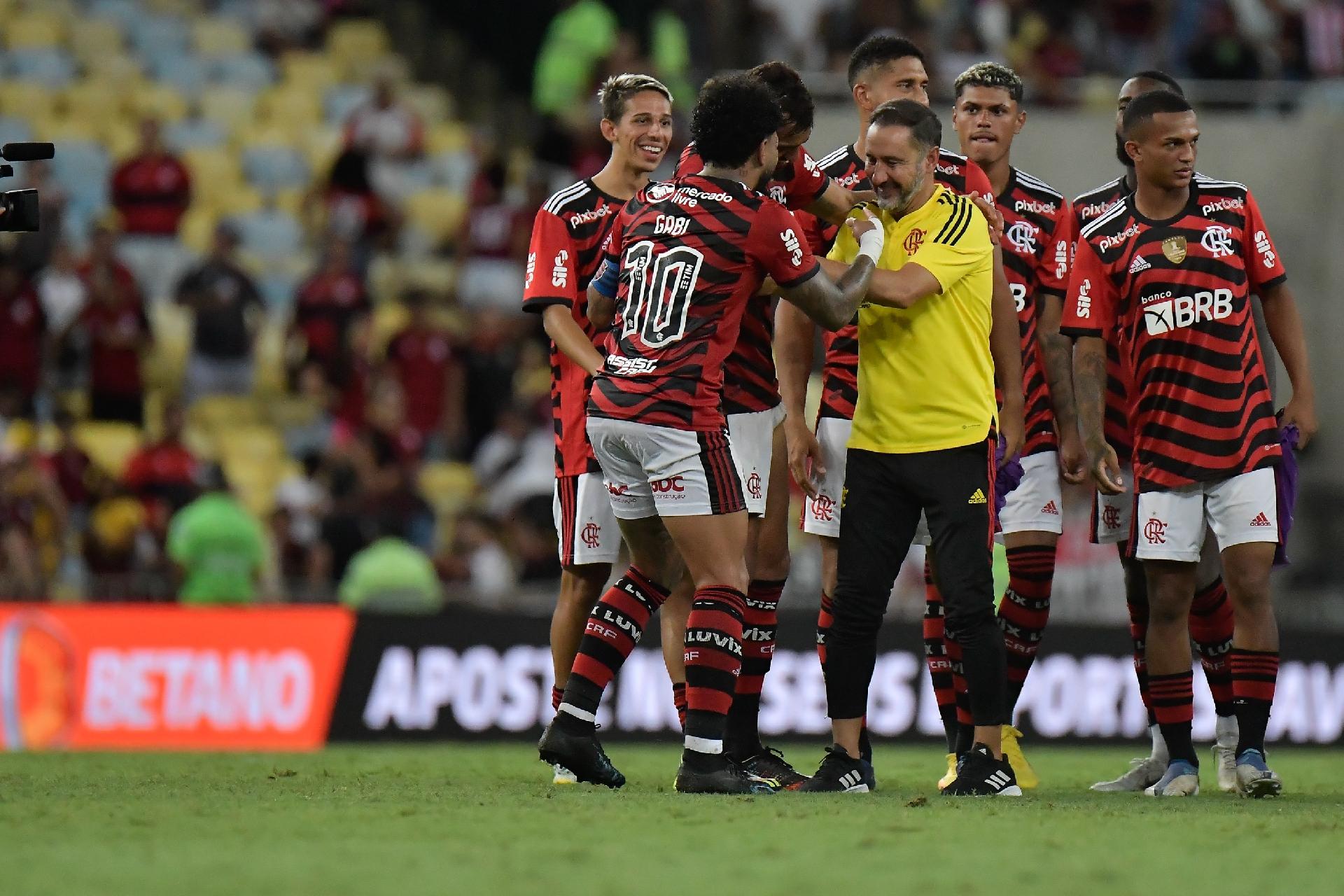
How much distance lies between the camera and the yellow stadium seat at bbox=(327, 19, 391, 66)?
20.0 m

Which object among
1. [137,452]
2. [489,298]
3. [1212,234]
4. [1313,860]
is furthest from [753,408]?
[489,298]

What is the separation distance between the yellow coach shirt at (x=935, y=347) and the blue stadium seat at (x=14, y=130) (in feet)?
40.2

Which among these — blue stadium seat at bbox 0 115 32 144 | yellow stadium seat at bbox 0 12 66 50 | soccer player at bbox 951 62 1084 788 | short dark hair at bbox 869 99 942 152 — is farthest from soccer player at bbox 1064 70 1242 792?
yellow stadium seat at bbox 0 12 66 50

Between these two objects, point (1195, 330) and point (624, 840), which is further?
point (1195, 330)

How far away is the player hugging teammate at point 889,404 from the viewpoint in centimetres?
716

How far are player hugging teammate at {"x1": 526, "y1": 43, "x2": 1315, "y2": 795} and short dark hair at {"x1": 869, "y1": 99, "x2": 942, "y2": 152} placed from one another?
17mm

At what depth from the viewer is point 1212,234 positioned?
25.8 feet

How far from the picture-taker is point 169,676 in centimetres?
1224

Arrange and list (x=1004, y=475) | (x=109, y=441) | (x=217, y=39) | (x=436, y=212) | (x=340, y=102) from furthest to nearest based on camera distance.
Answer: (x=217, y=39), (x=340, y=102), (x=436, y=212), (x=109, y=441), (x=1004, y=475)

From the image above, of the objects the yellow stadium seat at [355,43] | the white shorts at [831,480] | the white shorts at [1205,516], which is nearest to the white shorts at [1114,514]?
the white shorts at [1205,516]

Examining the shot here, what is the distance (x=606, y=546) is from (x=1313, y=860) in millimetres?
3400

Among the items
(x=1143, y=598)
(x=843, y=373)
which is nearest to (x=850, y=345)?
(x=843, y=373)

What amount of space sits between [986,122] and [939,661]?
233 centimetres

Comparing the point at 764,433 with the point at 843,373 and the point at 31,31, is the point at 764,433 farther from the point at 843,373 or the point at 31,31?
the point at 31,31
